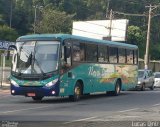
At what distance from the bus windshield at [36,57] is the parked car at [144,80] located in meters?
15.5

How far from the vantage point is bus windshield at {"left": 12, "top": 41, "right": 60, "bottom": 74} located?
2183 cm

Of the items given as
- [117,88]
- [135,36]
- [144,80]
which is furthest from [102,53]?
[135,36]

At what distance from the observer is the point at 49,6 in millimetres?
85750

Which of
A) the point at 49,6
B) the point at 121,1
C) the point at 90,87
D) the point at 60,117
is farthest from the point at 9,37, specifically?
the point at 60,117

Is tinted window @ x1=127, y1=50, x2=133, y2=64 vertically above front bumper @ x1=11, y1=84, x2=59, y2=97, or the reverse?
tinted window @ x1=127, y1=50, x2=133, y2=64

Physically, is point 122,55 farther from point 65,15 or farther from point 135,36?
point 135,36

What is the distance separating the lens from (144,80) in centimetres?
3706

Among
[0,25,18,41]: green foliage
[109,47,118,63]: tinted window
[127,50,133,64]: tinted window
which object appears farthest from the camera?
[0,25,18,41]: green foliage

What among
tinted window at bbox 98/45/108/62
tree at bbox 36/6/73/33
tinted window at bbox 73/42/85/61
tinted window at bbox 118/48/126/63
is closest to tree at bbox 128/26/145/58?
tree at bbox 36/6/73/33

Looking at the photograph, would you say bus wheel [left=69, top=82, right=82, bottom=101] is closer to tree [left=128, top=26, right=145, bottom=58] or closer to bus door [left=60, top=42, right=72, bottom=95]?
bus door [left=60, top=42, right=72, bottom=95]

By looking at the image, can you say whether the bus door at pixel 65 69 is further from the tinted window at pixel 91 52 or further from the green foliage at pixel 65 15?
the green foliage at pixel 65 15

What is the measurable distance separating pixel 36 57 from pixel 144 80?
16.5m

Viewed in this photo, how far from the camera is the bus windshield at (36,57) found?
2183cm

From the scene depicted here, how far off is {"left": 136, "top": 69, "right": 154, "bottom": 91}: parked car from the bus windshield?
15505 millimetres
